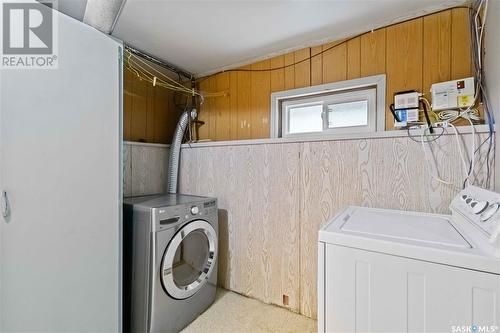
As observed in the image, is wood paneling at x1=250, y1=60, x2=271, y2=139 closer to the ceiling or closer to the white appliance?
the ceiling

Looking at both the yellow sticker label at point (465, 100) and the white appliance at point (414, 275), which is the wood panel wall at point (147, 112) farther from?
the yellow sticker label at point (465, 100)

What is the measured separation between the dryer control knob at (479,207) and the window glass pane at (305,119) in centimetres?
118

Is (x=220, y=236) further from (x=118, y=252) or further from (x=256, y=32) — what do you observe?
(x=256, y=32)

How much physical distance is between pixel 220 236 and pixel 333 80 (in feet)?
5.47

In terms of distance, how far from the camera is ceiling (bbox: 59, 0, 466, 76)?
147cm

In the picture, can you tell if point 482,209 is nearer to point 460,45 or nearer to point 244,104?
point 460,45

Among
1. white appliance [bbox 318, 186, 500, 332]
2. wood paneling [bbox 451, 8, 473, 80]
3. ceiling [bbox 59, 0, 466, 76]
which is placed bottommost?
white appliance [bbox 318, 186, 500, 332]

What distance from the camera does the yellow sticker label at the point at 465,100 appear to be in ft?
4.39

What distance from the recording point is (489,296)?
679 millimetres

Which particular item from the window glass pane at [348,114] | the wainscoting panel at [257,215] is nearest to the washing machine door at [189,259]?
the wainscoting panel at [257,215]

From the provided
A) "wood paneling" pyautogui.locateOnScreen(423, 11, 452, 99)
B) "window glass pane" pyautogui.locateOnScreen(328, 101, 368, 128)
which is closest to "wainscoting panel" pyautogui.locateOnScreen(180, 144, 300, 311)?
"window glass pane" pyautogui.locateOnScreen(328, 101, 368, 128)

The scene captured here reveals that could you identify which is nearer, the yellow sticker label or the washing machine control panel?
the washing machine control panel

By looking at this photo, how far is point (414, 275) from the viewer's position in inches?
30.4

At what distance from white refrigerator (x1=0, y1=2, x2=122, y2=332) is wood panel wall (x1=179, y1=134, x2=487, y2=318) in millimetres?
940
